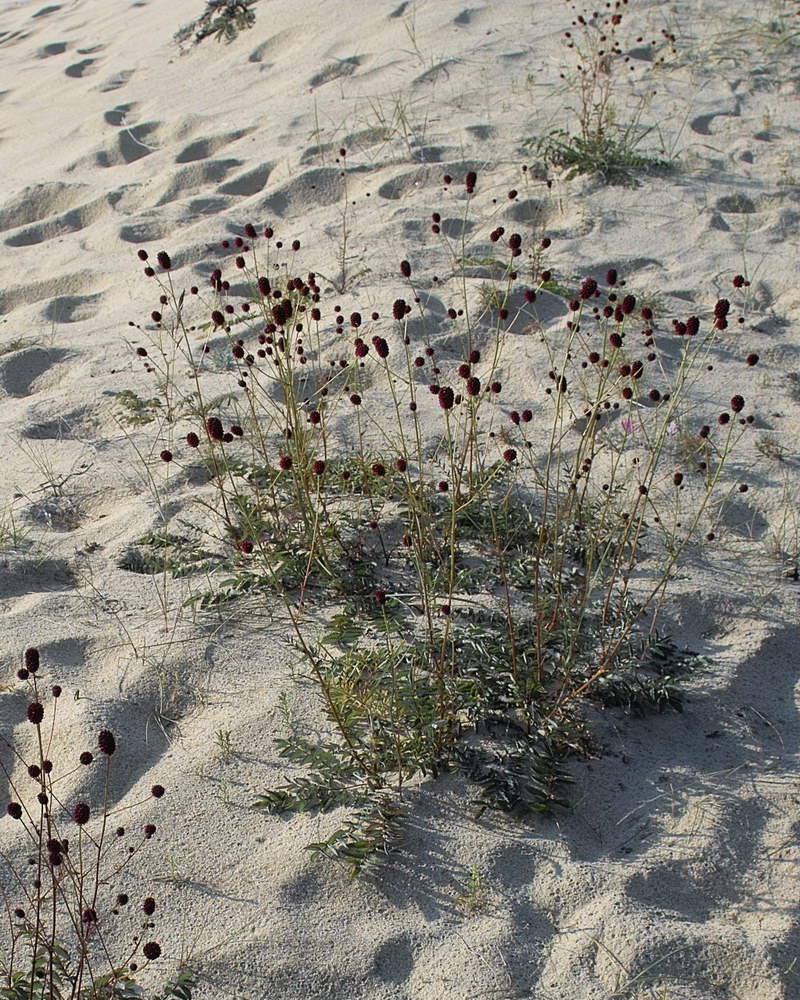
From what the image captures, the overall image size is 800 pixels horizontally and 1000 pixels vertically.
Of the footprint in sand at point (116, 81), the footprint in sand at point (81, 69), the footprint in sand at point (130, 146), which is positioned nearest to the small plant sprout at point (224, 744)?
the footprint in sand at point (130, 146)

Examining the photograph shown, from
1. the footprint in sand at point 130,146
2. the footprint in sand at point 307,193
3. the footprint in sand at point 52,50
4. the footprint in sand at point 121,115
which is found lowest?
the footprint in sand at point 307,193

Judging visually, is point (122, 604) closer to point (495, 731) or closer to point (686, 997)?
point (495, 731)

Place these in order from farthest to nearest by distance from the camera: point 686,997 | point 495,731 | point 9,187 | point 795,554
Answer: point 9,187
point 795,554
point 495,731
point 686,997

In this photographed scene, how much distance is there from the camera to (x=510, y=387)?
396 cm

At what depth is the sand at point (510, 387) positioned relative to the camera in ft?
6.84

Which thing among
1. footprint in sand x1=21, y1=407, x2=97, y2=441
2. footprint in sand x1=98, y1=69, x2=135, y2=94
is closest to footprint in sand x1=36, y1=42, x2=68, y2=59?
footprint in sand x1=98, y1=69, x2=135, y2=94

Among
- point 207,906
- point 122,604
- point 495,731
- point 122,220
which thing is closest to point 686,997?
point 495,731


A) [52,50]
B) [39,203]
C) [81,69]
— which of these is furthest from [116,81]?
[39,203]

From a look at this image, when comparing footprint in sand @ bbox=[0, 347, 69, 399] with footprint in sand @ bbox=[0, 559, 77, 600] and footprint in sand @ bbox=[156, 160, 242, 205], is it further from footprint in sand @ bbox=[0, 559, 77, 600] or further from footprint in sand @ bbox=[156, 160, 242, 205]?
footprint in sand @ bbox=[156, 160, 242, 205]

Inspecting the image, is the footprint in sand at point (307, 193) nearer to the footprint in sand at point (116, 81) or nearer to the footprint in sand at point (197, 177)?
the footprint in sand at point (197, 177)

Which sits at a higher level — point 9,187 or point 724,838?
point 9,187

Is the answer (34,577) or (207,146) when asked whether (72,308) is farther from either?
(34,577)

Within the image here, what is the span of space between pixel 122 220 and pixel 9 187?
3.49 ft

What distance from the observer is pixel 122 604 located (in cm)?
296
